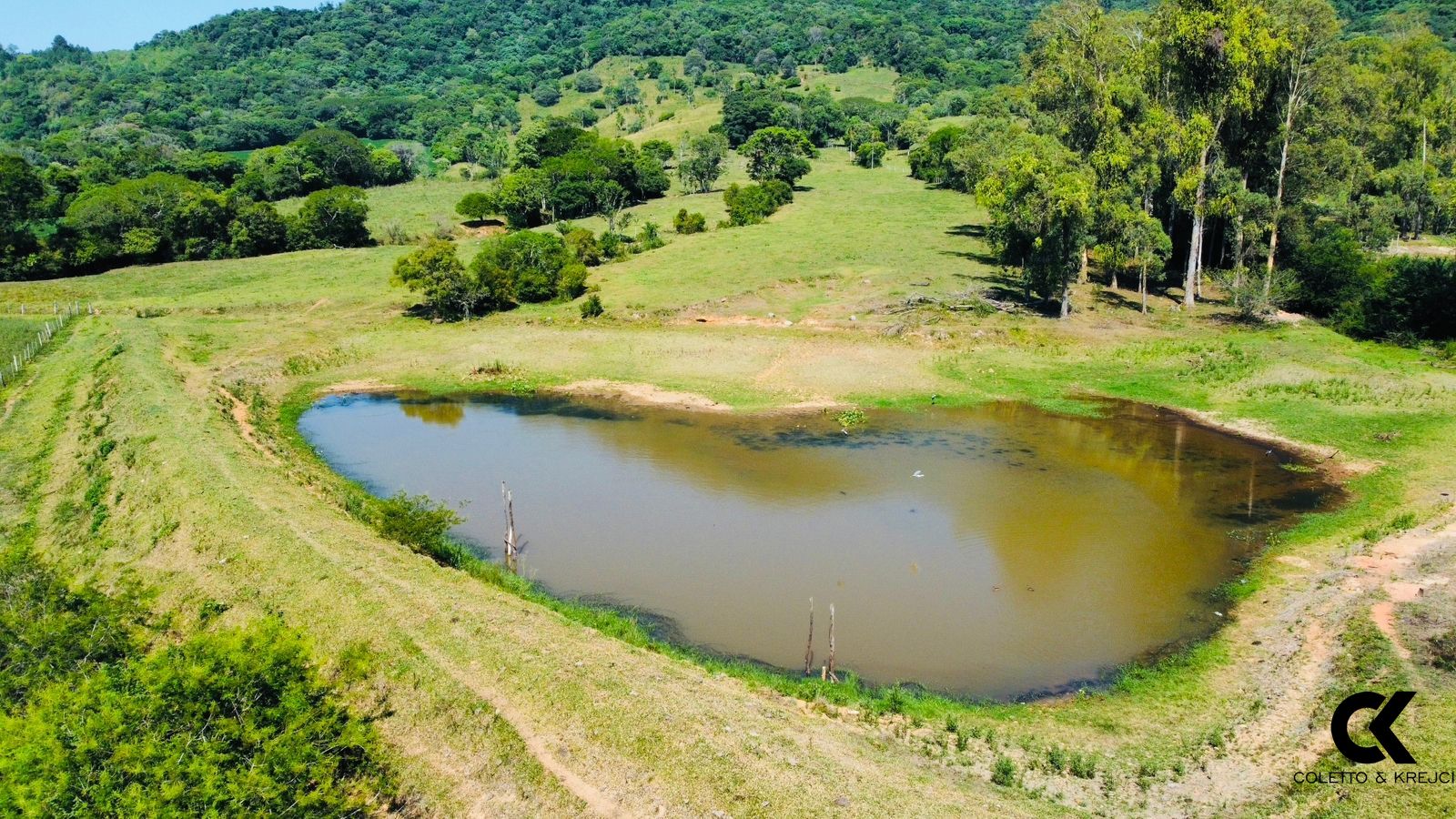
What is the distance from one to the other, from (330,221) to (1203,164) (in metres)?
63.5

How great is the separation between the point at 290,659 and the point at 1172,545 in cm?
2132

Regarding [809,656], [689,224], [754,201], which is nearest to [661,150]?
[754,201]

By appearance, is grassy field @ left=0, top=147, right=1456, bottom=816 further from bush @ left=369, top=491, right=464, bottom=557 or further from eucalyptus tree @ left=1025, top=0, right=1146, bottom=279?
eucalyptus tree @ left=1025, top=0, right=1146, bottom=279

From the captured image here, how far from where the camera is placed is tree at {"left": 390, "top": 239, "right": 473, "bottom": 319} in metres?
50.1

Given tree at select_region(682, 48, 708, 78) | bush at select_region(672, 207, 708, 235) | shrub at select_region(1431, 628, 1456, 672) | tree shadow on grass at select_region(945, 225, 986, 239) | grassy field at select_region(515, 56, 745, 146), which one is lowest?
shrub at select_region(1431, 628, 1456, 672)

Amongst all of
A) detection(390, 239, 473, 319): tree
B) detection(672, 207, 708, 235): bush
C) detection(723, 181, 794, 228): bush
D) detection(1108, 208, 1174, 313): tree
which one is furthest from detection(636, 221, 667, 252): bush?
detection(1108, 208, 1174, 313): tree

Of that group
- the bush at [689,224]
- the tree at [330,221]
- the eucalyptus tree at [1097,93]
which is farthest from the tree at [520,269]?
the eucalyptus tree at [1097,93]

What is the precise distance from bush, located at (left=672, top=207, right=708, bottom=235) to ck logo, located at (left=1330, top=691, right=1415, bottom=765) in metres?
60.4

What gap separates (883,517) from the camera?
25.1 m

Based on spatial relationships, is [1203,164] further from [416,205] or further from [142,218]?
[142,218]

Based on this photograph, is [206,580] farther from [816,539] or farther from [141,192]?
[141,192]

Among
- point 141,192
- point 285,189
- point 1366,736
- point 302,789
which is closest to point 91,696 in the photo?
point 302,789

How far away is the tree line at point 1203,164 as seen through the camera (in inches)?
1703

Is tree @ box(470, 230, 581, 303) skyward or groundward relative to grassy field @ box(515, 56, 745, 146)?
groundward
